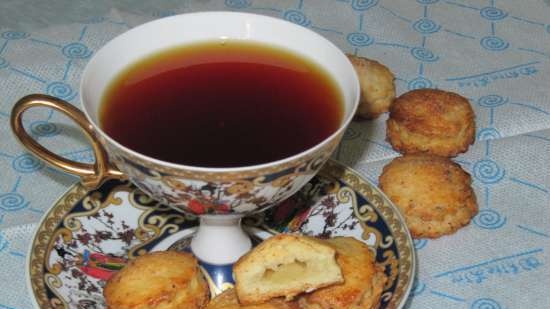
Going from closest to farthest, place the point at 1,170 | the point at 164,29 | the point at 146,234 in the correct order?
the point at 164,29 < the point at 146,234 < the point at 1,170

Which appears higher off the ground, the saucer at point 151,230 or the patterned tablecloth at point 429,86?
the saucer at point 151,230

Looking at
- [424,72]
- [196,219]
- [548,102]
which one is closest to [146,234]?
[196,219]

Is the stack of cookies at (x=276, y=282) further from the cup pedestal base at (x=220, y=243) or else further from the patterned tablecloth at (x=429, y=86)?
the patterned tablecloth at (x=429, y=86)

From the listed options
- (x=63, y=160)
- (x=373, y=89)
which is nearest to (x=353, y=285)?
(x=63, y=160)

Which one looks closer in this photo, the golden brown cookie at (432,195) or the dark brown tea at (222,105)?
the dark brown tea at (222,105)

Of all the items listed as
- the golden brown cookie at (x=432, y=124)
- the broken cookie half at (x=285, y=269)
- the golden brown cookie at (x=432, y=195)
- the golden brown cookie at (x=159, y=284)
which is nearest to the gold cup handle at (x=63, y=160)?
the golden brown cookie at (x=159, y=284)

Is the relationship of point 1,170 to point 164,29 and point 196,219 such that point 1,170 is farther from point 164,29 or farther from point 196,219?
point 164,29
